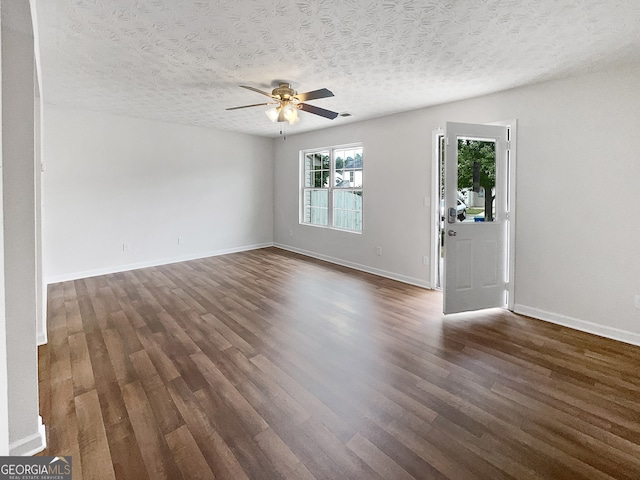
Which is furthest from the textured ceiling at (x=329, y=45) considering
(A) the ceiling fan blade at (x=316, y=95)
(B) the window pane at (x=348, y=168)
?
(B) the window pane at (x=348, y=168)

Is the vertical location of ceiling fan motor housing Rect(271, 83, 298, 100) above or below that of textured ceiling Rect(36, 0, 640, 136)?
below

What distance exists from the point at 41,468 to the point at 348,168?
524 centimetres

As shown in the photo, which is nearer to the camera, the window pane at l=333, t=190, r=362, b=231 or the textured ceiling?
the textured ceiling

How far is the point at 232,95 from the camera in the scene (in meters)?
3.95

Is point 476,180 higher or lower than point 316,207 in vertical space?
higher

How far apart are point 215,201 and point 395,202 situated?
142 inches

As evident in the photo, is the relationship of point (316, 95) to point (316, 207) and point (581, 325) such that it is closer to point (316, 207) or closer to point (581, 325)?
point (581, 325)

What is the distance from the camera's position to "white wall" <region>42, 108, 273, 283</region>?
470 cm

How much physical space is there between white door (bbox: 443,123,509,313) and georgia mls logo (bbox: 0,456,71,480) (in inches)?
129

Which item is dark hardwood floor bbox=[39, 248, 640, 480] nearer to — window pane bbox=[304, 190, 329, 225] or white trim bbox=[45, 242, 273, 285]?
white trim bbox=[45, 242, 273, 285]

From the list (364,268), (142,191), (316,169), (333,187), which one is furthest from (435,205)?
(142,191)

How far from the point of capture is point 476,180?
3.64 metres

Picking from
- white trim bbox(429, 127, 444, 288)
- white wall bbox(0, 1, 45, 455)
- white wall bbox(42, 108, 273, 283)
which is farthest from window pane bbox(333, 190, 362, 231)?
white wall bbox(0, 1, 45, 455)

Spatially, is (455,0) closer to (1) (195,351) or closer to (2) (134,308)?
(1) (195,351)
